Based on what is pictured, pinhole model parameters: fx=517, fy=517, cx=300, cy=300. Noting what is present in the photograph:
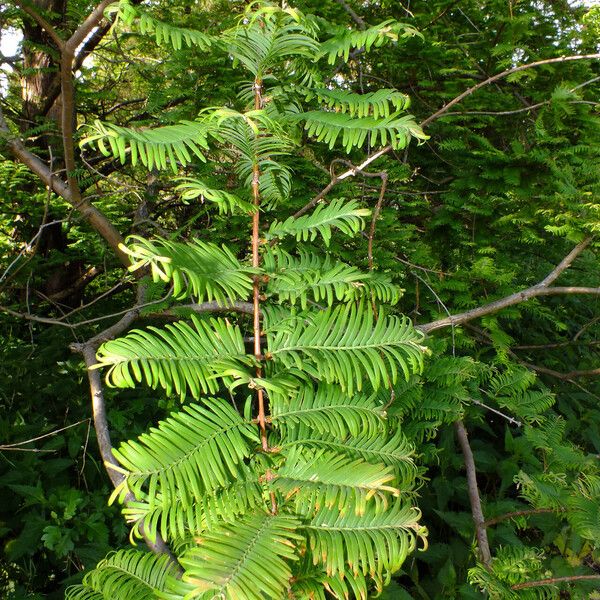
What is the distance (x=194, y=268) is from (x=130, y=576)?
752mm

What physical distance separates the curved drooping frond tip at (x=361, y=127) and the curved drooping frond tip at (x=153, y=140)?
28cm

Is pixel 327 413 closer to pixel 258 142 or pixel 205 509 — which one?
pixel 205 509

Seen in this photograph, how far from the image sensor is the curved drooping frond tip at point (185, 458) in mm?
829

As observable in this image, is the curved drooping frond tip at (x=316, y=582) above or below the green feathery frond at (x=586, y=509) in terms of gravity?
above

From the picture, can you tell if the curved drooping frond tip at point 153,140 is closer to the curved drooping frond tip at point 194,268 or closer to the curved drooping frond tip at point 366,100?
the curved drooping frond tip at point 194,268

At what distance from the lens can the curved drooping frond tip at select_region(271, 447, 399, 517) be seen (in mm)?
901

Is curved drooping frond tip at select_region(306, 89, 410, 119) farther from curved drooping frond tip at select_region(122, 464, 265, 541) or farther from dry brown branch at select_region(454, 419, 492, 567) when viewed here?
→ dry brown branch at select_region(454, 419, 492, 567)

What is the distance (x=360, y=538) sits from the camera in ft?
2.99

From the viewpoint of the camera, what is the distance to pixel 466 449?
2.44m

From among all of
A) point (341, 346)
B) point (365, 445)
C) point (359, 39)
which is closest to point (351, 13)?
point (359, 39)

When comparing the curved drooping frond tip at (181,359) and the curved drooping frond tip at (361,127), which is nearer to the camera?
the curved drooping frond tip at (181,359)

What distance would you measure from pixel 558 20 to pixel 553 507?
3.33 m

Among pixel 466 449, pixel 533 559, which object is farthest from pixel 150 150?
pixel 466 449

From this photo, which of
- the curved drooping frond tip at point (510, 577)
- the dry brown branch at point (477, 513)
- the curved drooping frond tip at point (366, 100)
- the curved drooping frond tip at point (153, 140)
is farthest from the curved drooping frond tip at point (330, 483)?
the dry brown branch at point (477, 513)
